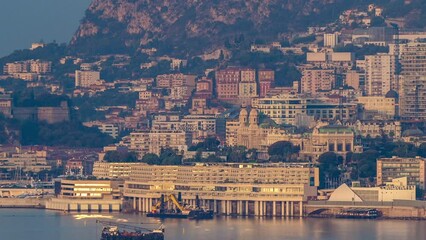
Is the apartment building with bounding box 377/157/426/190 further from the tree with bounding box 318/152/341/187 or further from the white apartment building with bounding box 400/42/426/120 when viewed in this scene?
the white apartment building with bounding box 400/42/426/120

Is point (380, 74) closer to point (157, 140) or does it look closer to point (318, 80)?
point (318, 80)

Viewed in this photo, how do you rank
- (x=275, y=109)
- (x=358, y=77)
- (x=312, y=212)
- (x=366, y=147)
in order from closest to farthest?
(x=312, y=212)
(x=366, y=147)
(x=275, y=109)
(x=358, y=77)

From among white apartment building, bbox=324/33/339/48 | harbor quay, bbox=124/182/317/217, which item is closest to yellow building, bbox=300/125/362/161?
harbor quay, bbox=124/182/317/217

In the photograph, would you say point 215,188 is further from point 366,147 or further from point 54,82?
point 54,82

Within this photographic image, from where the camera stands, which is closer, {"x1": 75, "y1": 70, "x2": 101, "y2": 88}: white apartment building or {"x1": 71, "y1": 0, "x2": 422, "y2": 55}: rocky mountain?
{"x1": 75, "y1": 70, "x2": 101, "y2": 88}: white apartment building

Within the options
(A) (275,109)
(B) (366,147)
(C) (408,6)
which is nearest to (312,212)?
(B) (366,147)

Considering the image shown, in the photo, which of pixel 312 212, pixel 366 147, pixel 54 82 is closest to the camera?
pixel 312 212

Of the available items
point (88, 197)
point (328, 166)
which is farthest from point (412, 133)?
point (88, 197)
